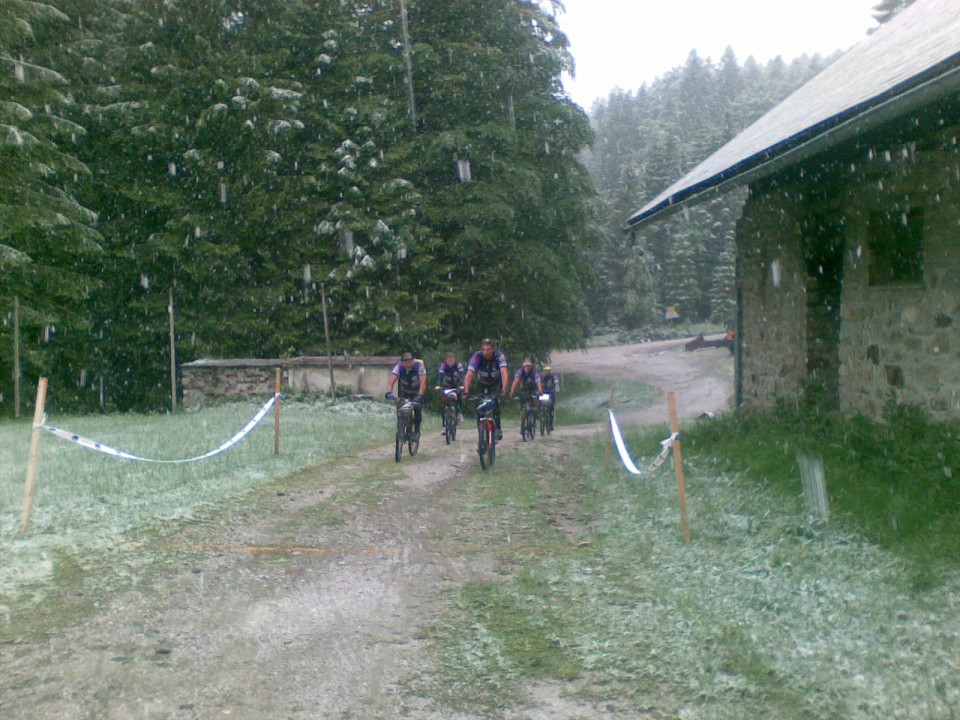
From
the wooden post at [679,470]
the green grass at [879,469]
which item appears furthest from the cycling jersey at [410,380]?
the wooden post at [679,470]

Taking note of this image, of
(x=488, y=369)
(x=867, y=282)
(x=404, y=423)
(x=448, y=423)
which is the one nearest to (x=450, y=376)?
Result: (x=448, y=423)

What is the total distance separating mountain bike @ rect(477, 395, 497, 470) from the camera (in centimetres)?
1185

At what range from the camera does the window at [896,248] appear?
28.5ft

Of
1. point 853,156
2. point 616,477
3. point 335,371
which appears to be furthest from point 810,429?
point 335,371

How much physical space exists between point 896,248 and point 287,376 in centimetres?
A: 1590

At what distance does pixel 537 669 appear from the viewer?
509cm

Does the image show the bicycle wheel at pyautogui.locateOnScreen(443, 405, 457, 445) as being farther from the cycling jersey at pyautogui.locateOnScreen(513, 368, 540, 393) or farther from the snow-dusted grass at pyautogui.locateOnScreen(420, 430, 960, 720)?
the snow-dusted grass at pyautogui.locateOnScreen(420, 430, 960, 720)

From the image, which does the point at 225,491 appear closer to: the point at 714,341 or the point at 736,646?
the point at 736,646

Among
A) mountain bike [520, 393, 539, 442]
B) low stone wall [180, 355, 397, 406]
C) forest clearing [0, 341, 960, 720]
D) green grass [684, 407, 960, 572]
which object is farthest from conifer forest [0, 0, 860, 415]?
forest clearing [0, 341, 960, 720]

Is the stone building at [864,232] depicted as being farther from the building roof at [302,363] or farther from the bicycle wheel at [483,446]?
the building roof at [302,363]

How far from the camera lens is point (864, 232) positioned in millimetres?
9398

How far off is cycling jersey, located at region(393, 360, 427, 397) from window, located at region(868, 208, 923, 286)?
6475mm

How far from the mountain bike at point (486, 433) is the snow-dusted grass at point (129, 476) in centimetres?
240

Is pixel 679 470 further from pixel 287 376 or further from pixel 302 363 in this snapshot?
pixel 287 376
